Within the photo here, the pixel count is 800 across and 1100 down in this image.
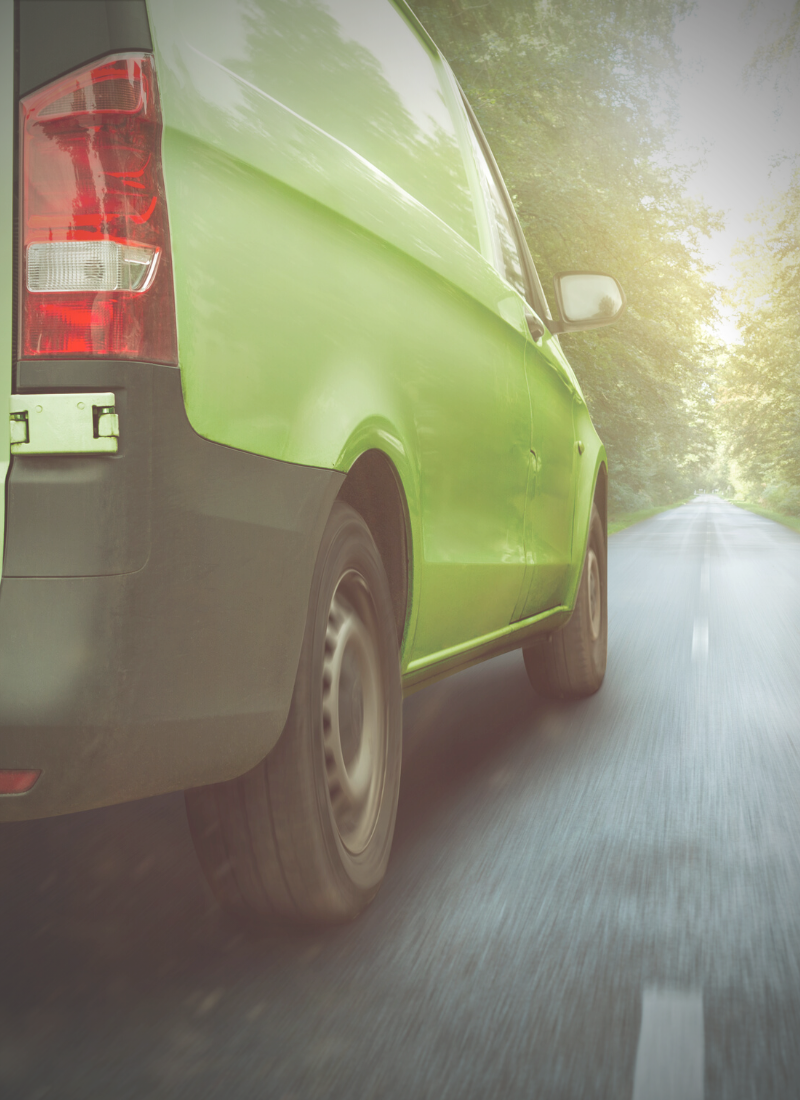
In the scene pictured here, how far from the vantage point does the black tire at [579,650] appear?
18.1 feet

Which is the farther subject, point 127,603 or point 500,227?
point 500,227

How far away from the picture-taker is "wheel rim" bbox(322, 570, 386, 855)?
266 cm

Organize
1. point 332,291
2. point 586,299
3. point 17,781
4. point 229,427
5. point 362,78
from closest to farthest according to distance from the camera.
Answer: point 17,781, point 229,427, point 332,291, point 362,78, point 586,299

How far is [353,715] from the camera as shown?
2.81 metres

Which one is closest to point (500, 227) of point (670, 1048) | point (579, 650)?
point (579, 650)

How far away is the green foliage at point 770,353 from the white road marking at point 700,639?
26.8 m

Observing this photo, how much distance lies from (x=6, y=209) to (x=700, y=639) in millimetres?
7330

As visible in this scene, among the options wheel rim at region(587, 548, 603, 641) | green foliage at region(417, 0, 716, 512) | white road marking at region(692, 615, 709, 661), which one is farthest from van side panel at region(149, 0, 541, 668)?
green foliage at region(417, 0, 716, 512)

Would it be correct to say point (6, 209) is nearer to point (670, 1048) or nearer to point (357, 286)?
point (357, 286)

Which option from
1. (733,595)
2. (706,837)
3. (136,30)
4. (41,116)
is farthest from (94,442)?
(733,595)

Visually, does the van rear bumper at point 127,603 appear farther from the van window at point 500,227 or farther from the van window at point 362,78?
the van window at point 500,227

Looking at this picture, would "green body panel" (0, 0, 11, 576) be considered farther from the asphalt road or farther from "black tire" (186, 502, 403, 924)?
the asphalt road

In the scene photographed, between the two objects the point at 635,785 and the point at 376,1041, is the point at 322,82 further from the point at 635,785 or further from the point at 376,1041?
the point at 635,785

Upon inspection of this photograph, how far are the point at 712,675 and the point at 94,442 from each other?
5491mm
